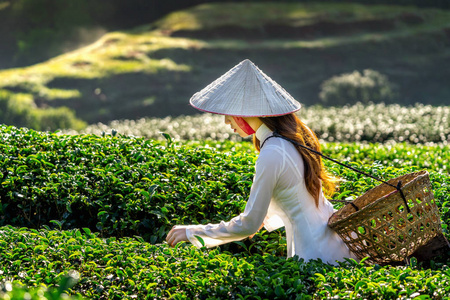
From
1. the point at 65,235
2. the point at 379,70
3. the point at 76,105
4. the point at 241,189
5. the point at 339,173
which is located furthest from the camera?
the point at 379,70

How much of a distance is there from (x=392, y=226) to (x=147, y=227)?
1.53 meters

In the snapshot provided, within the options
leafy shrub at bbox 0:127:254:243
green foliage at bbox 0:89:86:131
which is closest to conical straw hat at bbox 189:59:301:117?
leafy shrub at bbox 0:127:254:243

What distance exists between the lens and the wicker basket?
9.18 ft

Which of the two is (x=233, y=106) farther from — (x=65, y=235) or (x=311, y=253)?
(x=65, y=235)

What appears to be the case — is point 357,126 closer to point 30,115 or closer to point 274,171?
point 274,171

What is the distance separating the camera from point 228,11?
19.0m

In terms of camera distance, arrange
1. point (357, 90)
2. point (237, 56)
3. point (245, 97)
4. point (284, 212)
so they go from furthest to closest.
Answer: point (237, 56), point (357, 90), point (284, 212), point (245, 97)

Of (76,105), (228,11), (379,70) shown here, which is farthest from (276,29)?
(76,105)

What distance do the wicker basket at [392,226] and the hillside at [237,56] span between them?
40.9ft

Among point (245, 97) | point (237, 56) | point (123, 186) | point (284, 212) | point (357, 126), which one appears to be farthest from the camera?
point (237, 56)

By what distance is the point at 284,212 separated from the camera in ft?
9.84

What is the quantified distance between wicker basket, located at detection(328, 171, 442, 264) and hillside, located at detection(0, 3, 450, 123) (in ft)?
40.9

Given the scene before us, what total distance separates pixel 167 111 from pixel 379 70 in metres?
6.64

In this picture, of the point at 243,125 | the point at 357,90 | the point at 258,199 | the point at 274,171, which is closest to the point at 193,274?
the point at 258,199
